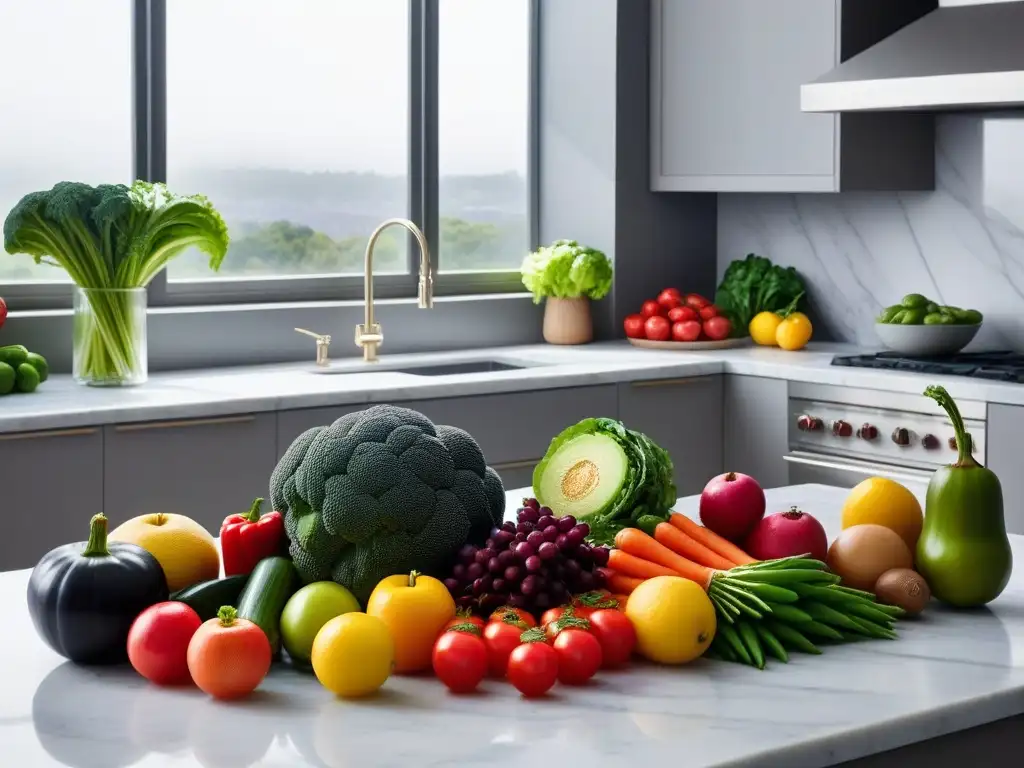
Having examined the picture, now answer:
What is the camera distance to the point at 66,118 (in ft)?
13.3

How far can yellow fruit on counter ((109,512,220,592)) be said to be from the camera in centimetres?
168

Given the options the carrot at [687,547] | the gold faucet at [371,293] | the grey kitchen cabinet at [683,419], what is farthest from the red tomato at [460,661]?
the gold faucet at [371,293]

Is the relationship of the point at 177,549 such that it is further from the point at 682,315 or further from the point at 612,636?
the point at 682,315

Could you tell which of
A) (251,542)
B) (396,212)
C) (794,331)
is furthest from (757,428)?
(251,542)

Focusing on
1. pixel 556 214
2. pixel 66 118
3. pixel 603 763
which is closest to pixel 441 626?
pixel 603 763

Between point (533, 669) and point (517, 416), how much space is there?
8.34 feet

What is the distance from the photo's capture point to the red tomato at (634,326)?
15.6 feet

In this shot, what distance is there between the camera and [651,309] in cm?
475

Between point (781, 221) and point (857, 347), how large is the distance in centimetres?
51

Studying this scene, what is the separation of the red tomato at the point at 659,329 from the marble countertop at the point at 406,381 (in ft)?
0.29

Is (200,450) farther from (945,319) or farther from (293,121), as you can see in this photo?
(945,319)

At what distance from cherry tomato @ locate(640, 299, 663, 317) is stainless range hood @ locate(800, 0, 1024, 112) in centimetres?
104

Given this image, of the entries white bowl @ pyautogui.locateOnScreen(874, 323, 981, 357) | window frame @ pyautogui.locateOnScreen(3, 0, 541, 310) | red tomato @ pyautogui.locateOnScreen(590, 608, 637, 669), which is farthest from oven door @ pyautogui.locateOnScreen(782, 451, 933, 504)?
red tomato @ pyautogui.locateOnScreen(590, 608, 637, 669)

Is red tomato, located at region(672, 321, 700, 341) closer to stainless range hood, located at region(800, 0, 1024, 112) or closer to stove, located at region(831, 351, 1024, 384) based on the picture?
stove, located at region(831, 351, 1024, 384)
